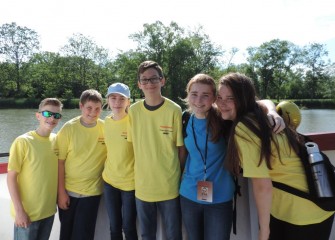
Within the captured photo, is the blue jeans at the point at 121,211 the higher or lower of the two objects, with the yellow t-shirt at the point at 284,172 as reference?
lower

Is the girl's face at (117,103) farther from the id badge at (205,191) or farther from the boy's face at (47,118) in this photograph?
the id badge at (205,191)

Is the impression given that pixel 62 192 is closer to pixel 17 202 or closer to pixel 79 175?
pixel 79 175

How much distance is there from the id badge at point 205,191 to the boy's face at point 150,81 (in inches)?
31.8

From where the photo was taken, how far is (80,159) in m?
2.69

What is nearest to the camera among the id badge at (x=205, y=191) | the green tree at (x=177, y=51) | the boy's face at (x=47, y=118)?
the id badge at (x=205, y=191)

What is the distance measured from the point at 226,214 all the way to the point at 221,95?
2.79 ft

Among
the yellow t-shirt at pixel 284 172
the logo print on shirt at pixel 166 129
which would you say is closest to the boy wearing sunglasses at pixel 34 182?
the logo print on shirt at pixel 166 129

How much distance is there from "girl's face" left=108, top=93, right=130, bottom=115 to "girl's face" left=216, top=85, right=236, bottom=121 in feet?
3.05

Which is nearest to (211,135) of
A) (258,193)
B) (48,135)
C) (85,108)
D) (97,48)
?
(258,193)

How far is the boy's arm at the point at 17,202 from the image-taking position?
→ 94.0 inches

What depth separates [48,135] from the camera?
105 inches

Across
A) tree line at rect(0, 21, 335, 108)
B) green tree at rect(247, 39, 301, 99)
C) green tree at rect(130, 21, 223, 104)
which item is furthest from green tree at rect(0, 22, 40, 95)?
green tree at rect(247, 39, 301, 99)

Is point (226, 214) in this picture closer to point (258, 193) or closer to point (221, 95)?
point (258, 193)

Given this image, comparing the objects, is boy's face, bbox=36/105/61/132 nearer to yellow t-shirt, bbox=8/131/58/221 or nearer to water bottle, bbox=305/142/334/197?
yellow t-shirt, bbox=8/131/58/221
